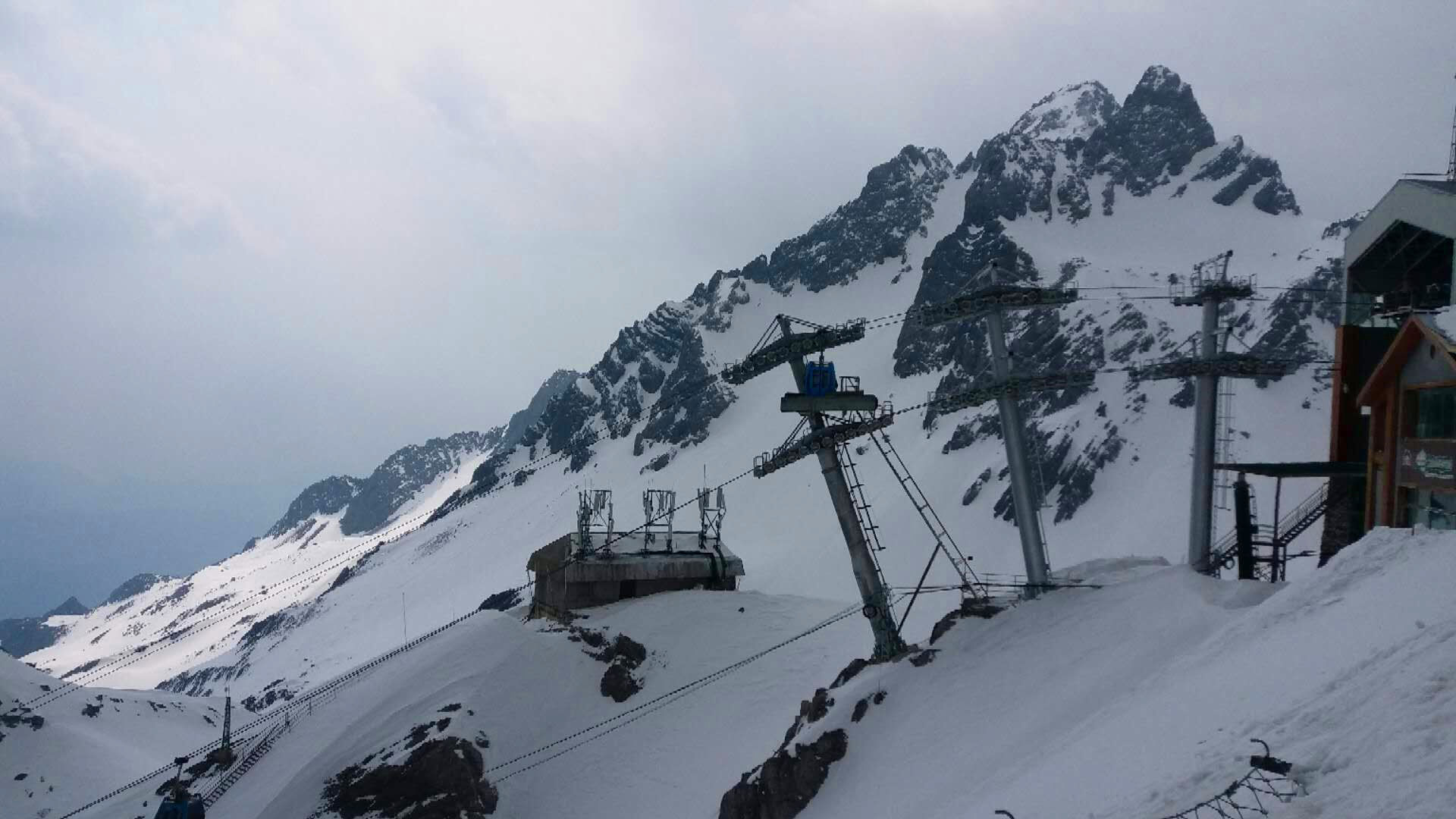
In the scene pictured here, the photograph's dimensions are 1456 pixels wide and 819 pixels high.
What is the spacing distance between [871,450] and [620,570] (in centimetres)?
6489

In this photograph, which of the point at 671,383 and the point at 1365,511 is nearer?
the point at 1365,511

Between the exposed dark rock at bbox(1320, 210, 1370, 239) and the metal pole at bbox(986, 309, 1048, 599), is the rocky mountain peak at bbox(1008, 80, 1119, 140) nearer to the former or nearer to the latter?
the exposed dark rock at bbox(1320, 210, 1370, 239)

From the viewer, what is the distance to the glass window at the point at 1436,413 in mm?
21141

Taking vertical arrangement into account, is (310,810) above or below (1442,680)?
below

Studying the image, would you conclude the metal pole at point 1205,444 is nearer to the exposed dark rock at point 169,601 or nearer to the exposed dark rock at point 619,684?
the exposed dark rock at point 619,684

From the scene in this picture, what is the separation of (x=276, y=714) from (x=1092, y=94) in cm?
20638

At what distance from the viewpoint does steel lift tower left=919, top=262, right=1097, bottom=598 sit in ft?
82.3

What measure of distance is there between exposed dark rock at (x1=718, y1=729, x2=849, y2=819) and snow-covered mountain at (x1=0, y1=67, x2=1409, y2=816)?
5889 millimetres

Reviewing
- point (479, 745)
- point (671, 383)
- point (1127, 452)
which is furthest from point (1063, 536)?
point (671, 383)

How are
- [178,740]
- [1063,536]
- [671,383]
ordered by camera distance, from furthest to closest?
1. [671,383]
2. [1063,536]
3. [178,740]

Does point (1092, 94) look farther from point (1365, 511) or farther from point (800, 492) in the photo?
point (1365, 511)

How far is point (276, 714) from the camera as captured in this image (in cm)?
4222

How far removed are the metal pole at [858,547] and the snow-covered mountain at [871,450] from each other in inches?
273

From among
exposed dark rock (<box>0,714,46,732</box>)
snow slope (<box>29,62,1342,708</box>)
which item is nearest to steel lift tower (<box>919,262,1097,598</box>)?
snow slope (<box>29,62,1342,708</box>)
